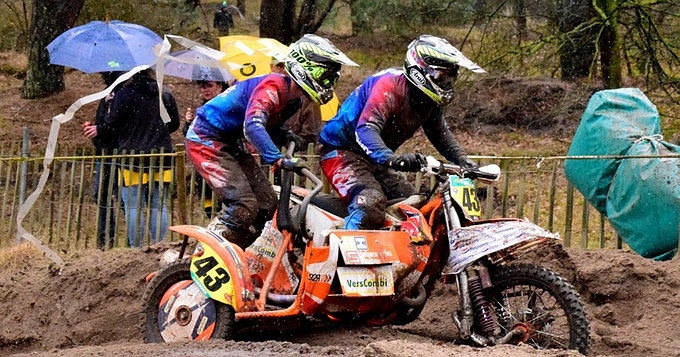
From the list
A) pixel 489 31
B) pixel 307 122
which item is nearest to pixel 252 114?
pixel 307 122

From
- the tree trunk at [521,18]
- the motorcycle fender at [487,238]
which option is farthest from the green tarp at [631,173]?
the tree trunk at [521,18]

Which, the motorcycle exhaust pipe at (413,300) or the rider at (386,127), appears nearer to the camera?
the rider at (386,127)

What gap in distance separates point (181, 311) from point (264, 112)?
1.46 metres

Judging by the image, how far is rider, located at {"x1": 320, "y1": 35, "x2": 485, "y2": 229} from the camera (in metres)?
6.64

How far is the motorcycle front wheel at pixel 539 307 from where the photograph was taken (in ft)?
20.1

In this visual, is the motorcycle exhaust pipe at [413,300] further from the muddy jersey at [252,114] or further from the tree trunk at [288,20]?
the tree trunk at [288,20]

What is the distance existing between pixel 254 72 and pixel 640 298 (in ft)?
17.5

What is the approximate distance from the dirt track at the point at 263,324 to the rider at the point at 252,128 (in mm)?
847

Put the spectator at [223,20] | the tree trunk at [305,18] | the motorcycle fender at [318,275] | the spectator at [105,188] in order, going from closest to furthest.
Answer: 1. the motorcycle fender at [318,275]
2. the spectator at [105,188]
3. the tree trunk at [305,18]
4. the spectator at [223,20]

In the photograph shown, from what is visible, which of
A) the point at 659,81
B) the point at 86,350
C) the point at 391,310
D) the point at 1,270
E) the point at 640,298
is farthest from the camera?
the point at 659,81

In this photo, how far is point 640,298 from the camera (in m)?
7.82

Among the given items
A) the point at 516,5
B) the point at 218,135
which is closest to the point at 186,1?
the point at 516,5

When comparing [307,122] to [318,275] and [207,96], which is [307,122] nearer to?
[207,96]

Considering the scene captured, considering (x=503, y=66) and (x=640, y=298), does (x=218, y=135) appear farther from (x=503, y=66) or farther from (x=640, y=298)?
(x=503, y=66)
